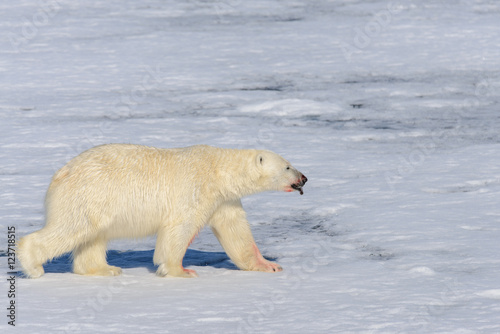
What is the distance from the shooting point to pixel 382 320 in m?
3.41

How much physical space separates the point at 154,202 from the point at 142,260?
0.67 meters

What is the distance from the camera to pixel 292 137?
808 centimetres

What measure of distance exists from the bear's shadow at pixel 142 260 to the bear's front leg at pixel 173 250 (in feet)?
0.92

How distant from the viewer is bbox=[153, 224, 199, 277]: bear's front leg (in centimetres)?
446

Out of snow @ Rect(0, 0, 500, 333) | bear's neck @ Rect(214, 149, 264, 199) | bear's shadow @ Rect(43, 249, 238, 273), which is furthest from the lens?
bear's shadow @ Rect(43, 249, 238, 273)

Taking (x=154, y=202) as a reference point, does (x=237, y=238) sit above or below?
below

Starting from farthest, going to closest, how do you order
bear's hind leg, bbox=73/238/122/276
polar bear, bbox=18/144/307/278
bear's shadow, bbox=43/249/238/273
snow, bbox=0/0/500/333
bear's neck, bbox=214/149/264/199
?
1. bear's shadow, bbox=43/249/238/273
2. bear's neck, bbox=214/149/264/199
3. bear's hind leg, bbox=73/238/122/276
4. polar bear, bbox=18/144/307/278
5. snow, bbox=0/0/500/333

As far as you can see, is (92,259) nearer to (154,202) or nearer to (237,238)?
(154,202)

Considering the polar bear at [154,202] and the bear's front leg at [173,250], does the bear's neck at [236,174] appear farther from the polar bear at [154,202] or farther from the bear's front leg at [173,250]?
the bear's front leg at [173,250]

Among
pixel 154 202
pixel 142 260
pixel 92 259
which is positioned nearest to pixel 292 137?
pixel 142 260

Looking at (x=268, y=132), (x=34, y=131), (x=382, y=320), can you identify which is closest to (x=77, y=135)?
(x=34, y=131)

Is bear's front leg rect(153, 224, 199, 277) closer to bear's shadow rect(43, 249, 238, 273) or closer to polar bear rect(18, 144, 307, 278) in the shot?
polar bear rect(18, 144, 307, 278)

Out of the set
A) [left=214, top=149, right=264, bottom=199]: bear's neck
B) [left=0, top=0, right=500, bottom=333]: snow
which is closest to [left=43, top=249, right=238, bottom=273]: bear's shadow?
[left=0, top=0, right=500, bottom=333]: snow

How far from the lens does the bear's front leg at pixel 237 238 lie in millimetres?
4703
